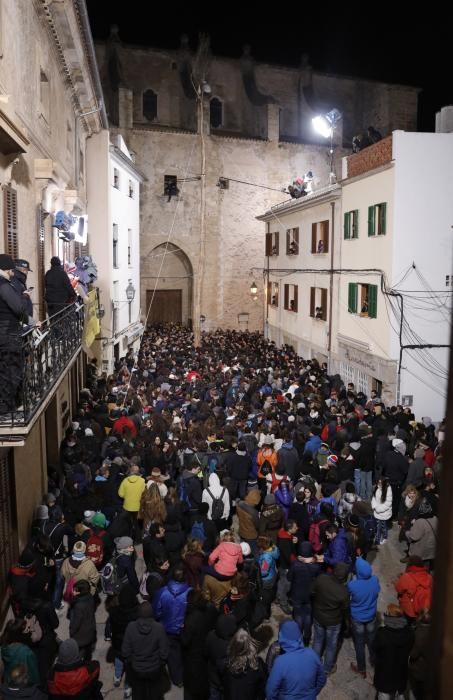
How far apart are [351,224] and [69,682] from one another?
19144 mm

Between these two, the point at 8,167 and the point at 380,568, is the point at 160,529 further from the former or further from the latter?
the point at 8,167

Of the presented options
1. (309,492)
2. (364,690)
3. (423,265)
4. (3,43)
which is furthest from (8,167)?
(423,265)

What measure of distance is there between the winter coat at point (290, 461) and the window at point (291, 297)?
724 inches

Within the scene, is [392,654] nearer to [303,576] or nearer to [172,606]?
[303,576]

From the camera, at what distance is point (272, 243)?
3331 cm

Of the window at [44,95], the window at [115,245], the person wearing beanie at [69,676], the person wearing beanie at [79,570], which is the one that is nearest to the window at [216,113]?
the window at [115,245]

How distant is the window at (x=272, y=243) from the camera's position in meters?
32.6

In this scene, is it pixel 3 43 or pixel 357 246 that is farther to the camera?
pixel 357 246

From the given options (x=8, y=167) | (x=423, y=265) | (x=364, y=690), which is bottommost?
(x=364, y=690)

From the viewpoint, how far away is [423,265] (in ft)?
61.1

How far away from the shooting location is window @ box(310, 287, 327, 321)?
82.1 feet

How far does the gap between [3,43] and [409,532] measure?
Answer: 9.88 meters

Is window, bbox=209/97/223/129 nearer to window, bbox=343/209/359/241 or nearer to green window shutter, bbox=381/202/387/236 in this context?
window, bbox=343/209/359/241

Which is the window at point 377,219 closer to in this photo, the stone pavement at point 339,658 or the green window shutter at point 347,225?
the green window shutter at point 347,225
